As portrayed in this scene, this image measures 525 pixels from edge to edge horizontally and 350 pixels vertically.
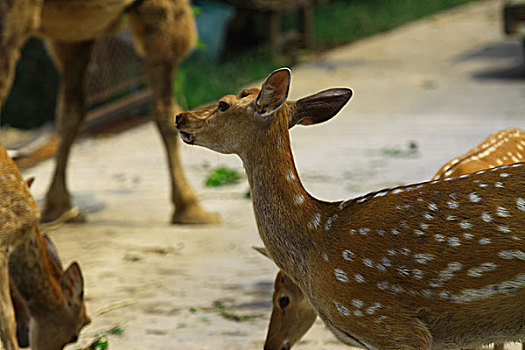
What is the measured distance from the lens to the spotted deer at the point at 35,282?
3904mm

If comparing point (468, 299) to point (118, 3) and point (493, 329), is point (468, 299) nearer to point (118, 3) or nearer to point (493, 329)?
point (493, 329)

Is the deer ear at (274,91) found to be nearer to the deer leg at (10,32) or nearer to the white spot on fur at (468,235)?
the white spot on fur at (468,235)

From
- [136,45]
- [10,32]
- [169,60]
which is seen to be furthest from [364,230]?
[136,45]

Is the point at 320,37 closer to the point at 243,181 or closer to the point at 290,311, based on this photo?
the point at 243,181

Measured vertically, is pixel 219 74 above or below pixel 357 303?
below

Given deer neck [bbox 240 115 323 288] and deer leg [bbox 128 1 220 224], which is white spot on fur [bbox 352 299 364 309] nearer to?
deer neck [bbox 240 115 323 288]

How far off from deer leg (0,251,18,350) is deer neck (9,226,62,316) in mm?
189

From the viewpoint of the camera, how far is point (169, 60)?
6672 mm

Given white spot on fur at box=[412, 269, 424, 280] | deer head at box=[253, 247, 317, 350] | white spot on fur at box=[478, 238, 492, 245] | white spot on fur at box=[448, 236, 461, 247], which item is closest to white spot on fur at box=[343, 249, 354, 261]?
white spot on fur at box=[412, 269, 424, 280]

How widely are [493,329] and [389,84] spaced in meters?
9.78

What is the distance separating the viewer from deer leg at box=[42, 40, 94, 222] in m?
6.93

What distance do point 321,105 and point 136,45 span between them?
12.4 ft

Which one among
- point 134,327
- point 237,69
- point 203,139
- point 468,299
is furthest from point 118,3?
point 237,69

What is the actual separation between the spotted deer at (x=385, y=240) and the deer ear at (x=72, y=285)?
46.8 inches
